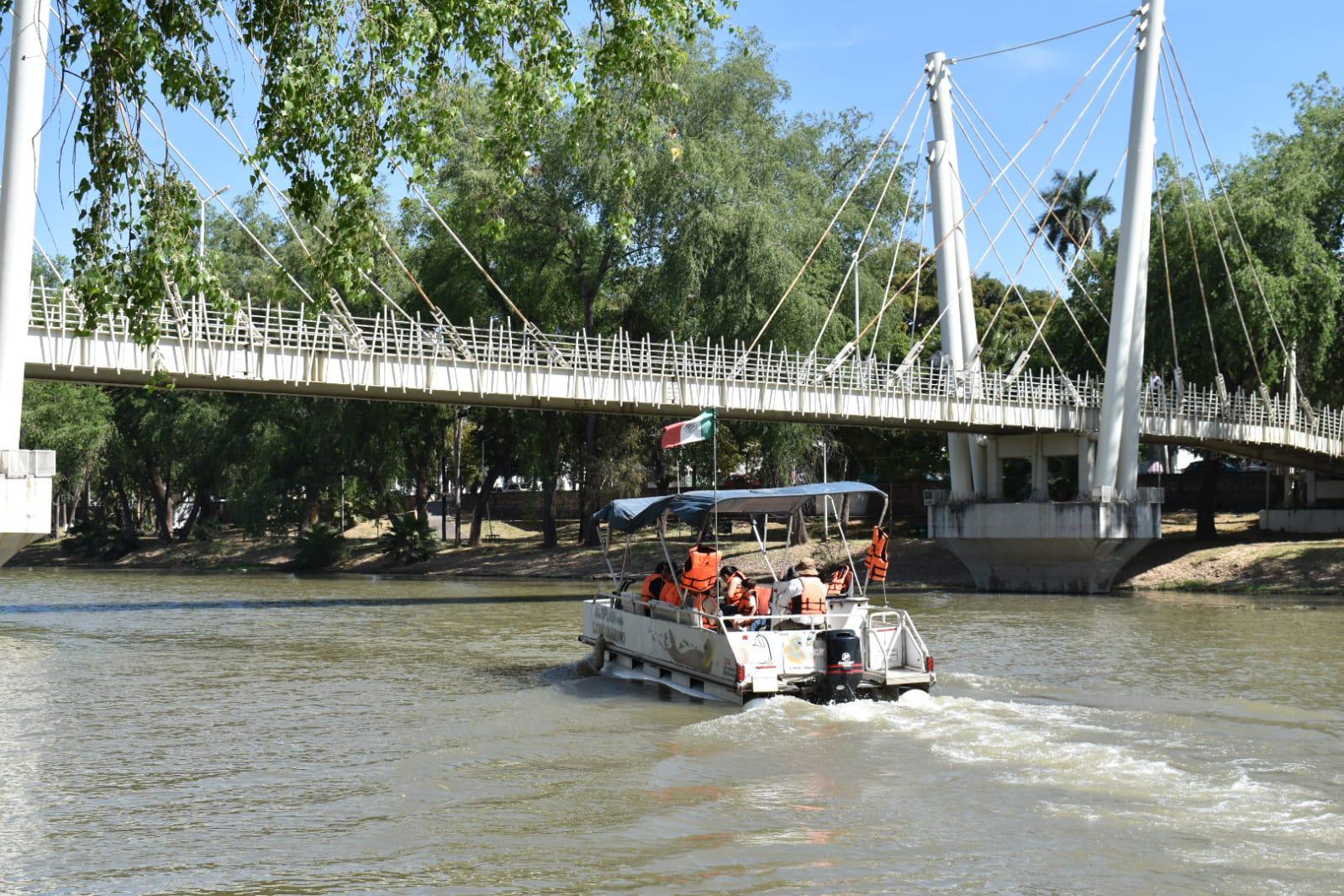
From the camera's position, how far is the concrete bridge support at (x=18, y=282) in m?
25.9

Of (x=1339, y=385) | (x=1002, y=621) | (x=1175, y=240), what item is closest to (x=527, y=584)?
(x=1002, y=621)

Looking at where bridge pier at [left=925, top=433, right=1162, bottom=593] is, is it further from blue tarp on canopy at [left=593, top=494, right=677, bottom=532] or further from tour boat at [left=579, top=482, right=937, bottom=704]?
blue tarp on canopy at [left=593, top=494, right=677, bottom=532]

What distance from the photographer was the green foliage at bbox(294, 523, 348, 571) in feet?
203

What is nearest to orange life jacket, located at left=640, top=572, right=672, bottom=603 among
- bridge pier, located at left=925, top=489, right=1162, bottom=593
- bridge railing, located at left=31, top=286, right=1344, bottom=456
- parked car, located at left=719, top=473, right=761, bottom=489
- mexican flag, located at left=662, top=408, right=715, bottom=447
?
mexican flag, located at left=662, top=408, right=715, bottom=447

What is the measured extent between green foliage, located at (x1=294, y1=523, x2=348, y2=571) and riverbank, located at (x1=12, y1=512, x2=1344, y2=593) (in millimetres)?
548

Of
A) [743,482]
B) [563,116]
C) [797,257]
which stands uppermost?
[563,116]

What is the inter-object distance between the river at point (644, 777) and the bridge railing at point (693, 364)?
9.22 metres

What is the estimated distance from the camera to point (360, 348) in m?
35.4

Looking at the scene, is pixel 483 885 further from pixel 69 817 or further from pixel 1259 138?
pixel 1259 138

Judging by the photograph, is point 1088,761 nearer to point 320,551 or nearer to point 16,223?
point 16,223

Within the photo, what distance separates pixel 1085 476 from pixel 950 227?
937 cm

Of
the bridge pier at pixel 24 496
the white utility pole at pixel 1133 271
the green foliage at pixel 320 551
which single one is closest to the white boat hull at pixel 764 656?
the bridge pier at pixel 24 496

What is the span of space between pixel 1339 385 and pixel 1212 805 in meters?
48.0

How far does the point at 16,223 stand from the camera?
85.6 feet
